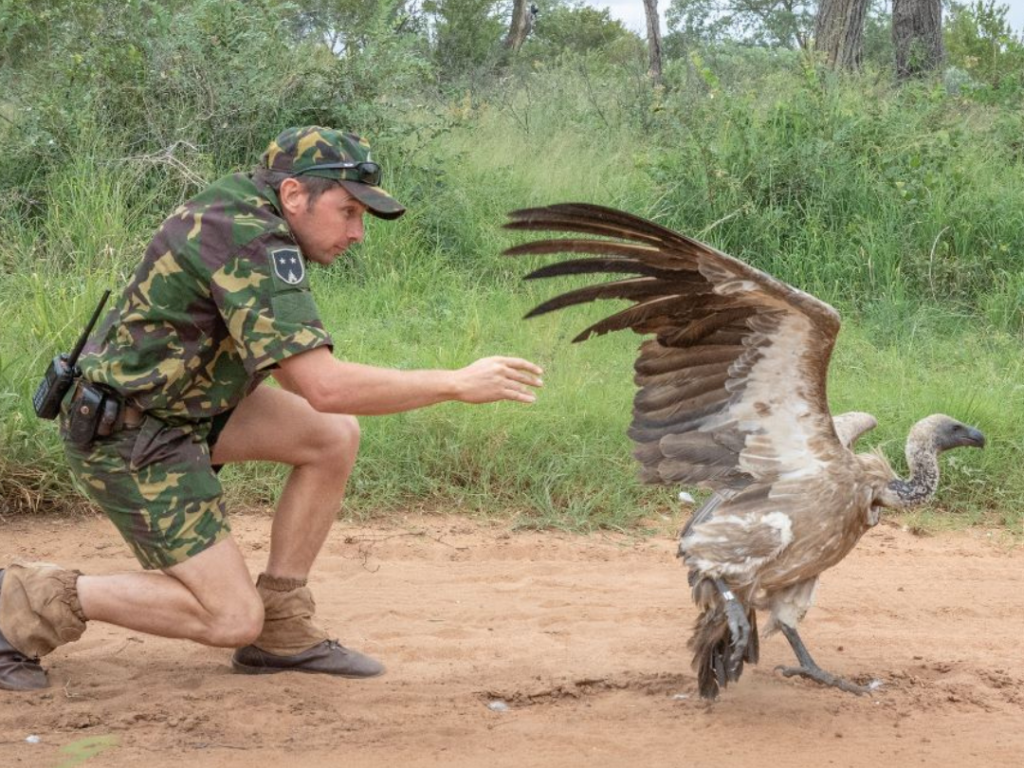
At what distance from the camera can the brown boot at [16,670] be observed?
4102 millimetres

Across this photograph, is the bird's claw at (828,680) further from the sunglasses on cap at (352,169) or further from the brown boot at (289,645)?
the sunglasses on cap at (352,169)

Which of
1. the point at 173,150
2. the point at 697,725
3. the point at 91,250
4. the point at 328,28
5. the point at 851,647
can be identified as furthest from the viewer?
the point at 328,28

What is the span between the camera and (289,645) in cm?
437

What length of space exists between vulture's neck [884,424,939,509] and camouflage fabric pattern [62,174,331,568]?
1.99m

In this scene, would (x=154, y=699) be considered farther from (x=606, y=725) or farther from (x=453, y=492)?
(x=453, y=492)

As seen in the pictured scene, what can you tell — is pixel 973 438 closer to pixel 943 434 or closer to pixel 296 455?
pixel 943 434

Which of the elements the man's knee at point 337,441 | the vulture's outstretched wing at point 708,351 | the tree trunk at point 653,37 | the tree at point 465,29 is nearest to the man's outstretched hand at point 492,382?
the vulture's outstretched wing at point 708,351

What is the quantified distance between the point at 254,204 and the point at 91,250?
4199mm

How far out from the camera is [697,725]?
407cm

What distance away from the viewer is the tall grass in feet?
20.5

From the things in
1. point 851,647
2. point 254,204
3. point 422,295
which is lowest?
point 851,647

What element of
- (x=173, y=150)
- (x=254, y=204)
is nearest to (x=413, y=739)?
(x=254, y=204)

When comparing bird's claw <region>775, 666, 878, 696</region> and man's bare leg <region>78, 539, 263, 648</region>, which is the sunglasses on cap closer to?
man's bare leg <region>78, 539, 263, 648</region>

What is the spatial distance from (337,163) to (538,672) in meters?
1.76
